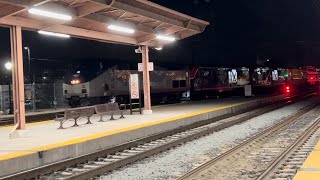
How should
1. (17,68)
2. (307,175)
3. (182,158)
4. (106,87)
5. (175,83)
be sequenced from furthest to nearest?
(175,83) → (106,87) → (17,68) → (182,158) → (307,175)

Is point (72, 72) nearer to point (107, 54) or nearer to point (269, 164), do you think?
point (269, 164)

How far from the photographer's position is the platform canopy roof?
12352 mm

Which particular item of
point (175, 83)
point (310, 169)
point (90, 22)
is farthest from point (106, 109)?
point (175, 83)

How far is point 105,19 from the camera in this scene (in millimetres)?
15086

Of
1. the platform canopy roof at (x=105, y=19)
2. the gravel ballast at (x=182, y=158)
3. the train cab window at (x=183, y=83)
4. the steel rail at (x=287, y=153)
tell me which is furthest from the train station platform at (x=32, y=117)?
the steel rail at (x=287, y=153)

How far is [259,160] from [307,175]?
2.68m

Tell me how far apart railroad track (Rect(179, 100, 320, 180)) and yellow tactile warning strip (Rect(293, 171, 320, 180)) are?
0.36 meters

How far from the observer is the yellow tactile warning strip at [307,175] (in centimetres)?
748

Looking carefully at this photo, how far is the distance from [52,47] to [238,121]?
38.9 m

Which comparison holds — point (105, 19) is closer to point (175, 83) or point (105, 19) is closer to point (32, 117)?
point (32, 117)

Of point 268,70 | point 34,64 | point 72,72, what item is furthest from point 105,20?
point 268,70

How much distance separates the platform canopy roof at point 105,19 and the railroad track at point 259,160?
5.88 meters

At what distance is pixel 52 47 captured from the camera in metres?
54.7

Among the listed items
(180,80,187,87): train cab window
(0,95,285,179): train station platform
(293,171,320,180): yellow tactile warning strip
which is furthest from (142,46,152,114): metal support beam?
(180,80,187,87): train cab window
